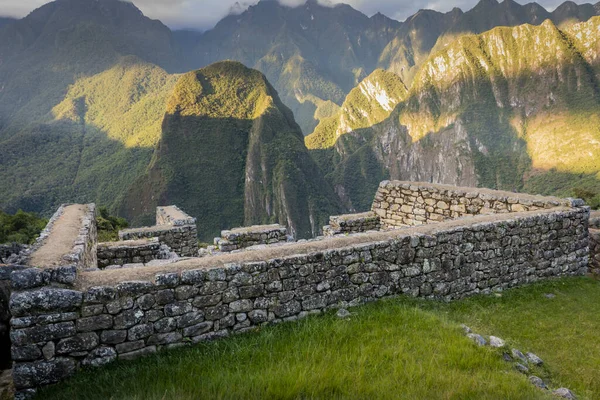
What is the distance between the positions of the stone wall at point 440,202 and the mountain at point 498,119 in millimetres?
124641

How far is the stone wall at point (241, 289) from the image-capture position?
400cm

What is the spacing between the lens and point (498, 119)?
163750mm

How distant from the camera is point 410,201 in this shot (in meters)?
11.6

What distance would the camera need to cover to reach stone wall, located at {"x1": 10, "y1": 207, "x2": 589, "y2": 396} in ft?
13.1

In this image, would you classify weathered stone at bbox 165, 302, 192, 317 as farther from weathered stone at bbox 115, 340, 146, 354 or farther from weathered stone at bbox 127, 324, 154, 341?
weathered stone at bbox 115, 340, 146, 354

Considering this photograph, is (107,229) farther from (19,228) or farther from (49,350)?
(49,350)

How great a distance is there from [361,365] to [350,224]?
727 cm

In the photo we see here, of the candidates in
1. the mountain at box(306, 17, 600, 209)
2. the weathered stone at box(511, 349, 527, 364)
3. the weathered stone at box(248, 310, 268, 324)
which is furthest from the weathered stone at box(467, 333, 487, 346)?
the mountain at box(306, 17, 600, 209)

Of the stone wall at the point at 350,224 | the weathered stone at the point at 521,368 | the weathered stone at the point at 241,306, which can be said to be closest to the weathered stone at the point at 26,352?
the weathered stone at the point at 241,306

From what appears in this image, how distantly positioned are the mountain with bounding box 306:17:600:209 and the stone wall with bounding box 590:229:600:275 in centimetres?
12386

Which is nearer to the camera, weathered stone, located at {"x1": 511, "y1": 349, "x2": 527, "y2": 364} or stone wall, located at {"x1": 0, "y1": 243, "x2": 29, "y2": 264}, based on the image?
weathered stone, located at {"x1": 511, "y1": 349, "x2": 527, "y2": 364}

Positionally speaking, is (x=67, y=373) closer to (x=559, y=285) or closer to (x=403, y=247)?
(x=403, y=247)

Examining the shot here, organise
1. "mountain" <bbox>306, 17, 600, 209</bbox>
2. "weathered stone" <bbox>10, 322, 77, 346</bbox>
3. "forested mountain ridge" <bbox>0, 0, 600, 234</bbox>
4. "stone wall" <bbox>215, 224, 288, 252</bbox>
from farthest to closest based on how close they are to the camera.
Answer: "mountain" <bbox>306, 17, 600, 209</bbox> < "forested mountain ridge" <bbox>0, 0, 600, 234</bbox> < "stone wall" <bbox>215, 224, 288, 252</bbox> < "weathered stone" <bbox>10, 322, 77, 346</bbox>

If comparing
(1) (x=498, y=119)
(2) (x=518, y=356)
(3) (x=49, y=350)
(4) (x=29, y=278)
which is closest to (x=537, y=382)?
(2) (x=518, y=356)
